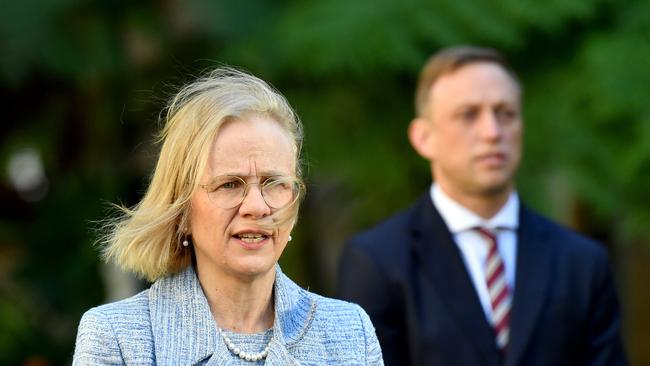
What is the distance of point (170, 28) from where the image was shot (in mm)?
6812

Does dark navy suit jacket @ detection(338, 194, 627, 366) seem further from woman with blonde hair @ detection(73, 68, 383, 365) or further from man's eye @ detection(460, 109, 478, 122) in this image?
woman with blonde hair @ detection(73, 68, 383, 365)

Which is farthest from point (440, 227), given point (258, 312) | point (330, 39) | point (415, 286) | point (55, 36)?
point (55, 36)

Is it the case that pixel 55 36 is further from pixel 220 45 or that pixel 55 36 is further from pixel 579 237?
pixel 579 237

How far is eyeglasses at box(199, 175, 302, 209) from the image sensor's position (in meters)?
2.67

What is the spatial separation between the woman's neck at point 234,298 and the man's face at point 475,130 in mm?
2075

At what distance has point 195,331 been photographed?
2.70m

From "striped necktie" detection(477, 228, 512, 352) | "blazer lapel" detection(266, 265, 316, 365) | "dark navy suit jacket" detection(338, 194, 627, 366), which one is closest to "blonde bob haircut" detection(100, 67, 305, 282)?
"blazer lapel" detection(266, 265, 316, 365)

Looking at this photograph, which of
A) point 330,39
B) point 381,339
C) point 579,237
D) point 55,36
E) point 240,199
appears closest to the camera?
point 240,199

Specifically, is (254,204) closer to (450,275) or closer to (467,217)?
(450,275)

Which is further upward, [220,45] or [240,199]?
[220,45]

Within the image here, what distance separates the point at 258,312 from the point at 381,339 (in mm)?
1745

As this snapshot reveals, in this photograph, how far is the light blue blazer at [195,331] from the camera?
2.62 m

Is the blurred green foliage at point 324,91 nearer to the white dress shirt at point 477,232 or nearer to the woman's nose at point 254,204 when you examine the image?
the white dress shirt at point 477,232

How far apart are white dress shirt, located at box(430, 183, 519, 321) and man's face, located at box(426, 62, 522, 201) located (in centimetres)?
5
